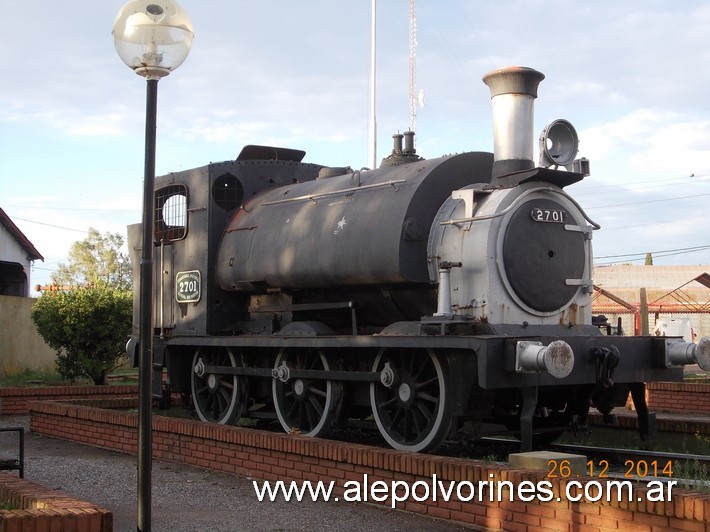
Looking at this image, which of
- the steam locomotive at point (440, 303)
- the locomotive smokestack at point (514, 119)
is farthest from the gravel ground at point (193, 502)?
the locomotive smokestack at point (514, 119)

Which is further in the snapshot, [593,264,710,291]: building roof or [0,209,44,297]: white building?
[593,264,710,291]: building roof

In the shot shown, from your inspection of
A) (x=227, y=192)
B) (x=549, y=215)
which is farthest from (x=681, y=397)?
(x=227, y=192)

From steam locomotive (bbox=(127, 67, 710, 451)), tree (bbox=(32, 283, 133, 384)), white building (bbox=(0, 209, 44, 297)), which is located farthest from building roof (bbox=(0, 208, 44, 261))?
steam locomotive (bbox=(127, 67, 710, 451))

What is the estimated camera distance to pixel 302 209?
10.9 metres

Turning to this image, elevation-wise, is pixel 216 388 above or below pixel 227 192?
below

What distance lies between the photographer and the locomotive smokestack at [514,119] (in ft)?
30.3

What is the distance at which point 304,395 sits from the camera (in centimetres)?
1038

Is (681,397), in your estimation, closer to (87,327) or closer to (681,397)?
(681,397)

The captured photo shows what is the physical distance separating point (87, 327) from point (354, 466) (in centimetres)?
1162

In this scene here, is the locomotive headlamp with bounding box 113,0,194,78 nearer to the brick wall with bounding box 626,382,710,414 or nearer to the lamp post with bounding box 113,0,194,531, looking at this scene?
the lamp post with bounding box 113,0,194,531

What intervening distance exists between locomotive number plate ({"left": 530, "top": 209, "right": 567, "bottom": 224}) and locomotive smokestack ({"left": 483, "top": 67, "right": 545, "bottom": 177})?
0.51 m

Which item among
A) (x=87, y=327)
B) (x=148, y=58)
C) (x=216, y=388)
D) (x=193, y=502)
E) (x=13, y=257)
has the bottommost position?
(x=193, y=502)

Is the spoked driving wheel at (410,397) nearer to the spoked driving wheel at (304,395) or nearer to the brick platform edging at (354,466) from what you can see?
the spoked driving wheel at (304,395)

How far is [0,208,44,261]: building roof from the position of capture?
29500mm
